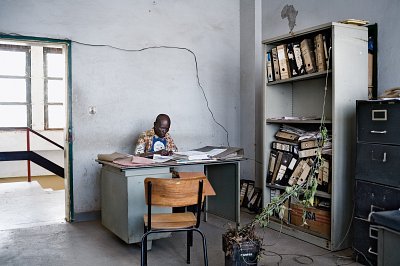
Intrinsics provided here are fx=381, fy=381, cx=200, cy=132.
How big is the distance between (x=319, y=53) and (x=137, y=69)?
2.34 metres

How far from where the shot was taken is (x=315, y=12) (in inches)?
174

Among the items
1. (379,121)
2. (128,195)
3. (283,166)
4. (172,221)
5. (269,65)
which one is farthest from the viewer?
(269,65)

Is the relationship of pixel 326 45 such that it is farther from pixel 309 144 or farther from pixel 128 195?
pixel 128 195

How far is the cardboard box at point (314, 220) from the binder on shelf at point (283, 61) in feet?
4.51

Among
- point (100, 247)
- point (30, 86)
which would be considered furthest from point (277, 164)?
point (30, 86)

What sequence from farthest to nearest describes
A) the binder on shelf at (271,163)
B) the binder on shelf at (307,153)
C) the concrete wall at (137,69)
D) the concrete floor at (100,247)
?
the concrete wall at (137,69) < the binder on shelf at (271,163) < the binder on shelf at (307,153) < the concrete floor at (100,247)

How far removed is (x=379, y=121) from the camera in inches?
120

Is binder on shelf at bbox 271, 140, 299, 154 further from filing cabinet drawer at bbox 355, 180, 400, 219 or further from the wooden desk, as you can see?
filing cabinet drawer at bbox 355, 180, 400, 219

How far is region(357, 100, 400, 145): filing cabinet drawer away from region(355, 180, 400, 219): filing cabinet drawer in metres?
0.37

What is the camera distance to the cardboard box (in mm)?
3600

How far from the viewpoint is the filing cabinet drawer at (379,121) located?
9.60 feet

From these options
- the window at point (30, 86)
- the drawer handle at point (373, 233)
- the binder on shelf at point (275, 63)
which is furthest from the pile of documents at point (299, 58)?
the window at point (30, 86)

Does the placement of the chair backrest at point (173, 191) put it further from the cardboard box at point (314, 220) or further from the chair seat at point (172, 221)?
the cardboard box at point (314, 220)

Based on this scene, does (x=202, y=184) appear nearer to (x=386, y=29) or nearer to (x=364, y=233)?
(x=364, y=233)
